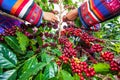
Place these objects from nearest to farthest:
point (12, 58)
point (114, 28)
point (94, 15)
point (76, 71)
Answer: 1. point (76, 71)
2. point (12, 58)
3. point (94, 15)
4. point (114, 28)

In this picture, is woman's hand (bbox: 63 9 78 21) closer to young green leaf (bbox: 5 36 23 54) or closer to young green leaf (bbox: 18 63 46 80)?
young green leaf (bbox: 5 36 23 54)

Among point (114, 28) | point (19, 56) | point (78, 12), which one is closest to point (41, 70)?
point (19, 56)

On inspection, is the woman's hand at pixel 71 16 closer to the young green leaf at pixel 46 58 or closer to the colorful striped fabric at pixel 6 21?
the colorful striped fabric at pixel 6 21

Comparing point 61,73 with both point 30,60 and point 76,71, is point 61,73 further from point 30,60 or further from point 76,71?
point 30,60

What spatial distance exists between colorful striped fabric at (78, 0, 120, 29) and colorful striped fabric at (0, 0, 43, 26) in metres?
0.23

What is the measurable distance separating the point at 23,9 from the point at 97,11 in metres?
0.37

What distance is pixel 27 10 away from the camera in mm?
1303

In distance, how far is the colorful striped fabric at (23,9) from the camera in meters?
1.27

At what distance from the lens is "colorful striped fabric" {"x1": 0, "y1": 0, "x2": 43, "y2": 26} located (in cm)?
127

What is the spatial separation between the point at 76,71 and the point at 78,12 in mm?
605

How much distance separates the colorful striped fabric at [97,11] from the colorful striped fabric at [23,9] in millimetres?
233

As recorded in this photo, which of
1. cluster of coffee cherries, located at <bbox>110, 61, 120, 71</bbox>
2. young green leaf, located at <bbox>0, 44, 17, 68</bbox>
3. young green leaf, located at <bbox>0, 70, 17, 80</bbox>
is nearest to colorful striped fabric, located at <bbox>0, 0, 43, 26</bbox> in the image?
young green leaf, located at <bbox>0, 44, 17, 68</bbox>

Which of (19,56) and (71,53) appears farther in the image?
(19,56)

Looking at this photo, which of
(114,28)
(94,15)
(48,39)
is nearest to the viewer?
(48,39)
